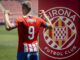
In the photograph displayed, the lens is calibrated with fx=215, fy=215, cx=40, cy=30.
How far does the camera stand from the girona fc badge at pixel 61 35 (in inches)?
144

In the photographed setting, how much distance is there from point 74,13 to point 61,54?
2.43 feet

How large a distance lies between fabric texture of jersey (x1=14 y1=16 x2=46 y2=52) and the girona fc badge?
107 centimetres

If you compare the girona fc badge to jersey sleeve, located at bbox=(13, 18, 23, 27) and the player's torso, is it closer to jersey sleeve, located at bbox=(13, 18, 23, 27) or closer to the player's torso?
the player's torso

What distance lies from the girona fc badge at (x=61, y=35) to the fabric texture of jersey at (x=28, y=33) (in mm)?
1072

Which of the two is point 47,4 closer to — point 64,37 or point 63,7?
point 63,7

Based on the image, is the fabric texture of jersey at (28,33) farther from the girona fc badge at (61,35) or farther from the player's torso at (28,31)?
the girona fc badge at (61,35)

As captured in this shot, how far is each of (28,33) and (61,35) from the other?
4.08 feet

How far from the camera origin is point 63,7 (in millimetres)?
3648

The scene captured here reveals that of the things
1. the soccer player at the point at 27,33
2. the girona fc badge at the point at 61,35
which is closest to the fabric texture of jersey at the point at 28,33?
the soccer player at the point at 27,33

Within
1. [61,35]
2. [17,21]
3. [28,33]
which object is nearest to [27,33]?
[28,33]

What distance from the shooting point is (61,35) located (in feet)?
12.1

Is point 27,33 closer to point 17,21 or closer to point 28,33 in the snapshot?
point 28,33

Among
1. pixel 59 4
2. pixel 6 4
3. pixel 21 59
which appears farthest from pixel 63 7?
pixel 6 4

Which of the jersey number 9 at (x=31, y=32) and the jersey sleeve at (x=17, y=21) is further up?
the jersey sleeve at (x=17, y=21)
